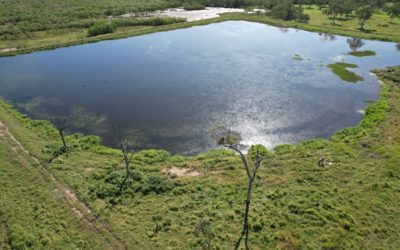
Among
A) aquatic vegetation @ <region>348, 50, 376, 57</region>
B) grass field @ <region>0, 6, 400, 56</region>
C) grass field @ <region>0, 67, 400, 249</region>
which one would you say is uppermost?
grass field @ <region>0, 6, 400, 56</region>

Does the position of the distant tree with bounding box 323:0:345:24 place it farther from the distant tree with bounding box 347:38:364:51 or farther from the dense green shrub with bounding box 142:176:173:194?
the dense green shrub with bounding box 142:176:173:194

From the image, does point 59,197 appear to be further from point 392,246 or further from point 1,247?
point 392,246

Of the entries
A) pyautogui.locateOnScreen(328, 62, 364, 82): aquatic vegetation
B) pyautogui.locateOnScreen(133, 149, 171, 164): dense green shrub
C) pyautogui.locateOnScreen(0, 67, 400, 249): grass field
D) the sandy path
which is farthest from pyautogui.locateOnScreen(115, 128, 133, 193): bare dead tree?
pyautogui.locateOnScreen(328, 62, 364, 82): aquatic vegetation

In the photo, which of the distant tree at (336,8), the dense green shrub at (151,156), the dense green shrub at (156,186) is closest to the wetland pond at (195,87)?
the dense green shrub at (151,156)

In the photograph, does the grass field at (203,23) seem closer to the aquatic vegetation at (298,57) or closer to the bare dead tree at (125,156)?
the aquatic vegetation at (298,57)

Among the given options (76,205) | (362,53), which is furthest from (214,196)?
(362,53)

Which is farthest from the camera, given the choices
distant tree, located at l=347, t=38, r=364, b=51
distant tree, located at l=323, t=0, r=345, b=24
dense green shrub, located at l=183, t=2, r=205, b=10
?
dense green shrub, located at l=183, t=2, r=205, b=10
